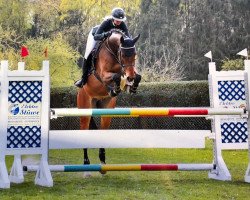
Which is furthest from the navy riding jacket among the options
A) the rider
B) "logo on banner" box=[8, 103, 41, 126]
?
"logo on banner" box=[8, 103, 41, 126]

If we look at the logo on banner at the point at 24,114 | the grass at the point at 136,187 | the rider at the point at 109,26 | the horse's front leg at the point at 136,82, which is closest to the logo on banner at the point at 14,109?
the logo on banner at the point at 24,114

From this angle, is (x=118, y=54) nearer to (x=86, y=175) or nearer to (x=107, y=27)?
(x=107, y=27)

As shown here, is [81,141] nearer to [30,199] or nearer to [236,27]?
[30,199]

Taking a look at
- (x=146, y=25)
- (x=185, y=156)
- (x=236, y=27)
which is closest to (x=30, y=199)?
(x=185, y=156)

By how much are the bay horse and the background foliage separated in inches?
592

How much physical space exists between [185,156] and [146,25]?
25.5 metres

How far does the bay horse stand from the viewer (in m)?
5.35

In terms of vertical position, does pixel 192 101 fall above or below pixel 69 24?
below

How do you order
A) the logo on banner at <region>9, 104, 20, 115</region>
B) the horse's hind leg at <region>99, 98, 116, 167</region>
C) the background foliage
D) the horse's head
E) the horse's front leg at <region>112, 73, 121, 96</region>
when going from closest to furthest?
1. the logo on banner at <region>9, 104, 20, 115</region>
2. the horse's head
3. the horse's front leg at <region>112, 73, 121, 96</region>
4. the horse's hind leg at <region>99, 98, 116, 167</region>
5. the background foliage

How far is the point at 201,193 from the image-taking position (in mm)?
4586

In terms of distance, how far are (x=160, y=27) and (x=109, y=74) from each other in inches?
1114

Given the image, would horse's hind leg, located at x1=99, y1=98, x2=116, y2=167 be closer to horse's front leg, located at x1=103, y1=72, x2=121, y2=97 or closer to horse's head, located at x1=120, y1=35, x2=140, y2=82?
horse's front leg, located at x1=103, y1=72, x2=121, y2=97

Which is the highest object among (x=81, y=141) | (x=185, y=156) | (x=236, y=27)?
(x=236, y=27)

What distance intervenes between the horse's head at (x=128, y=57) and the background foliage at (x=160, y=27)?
16215 millimetres
